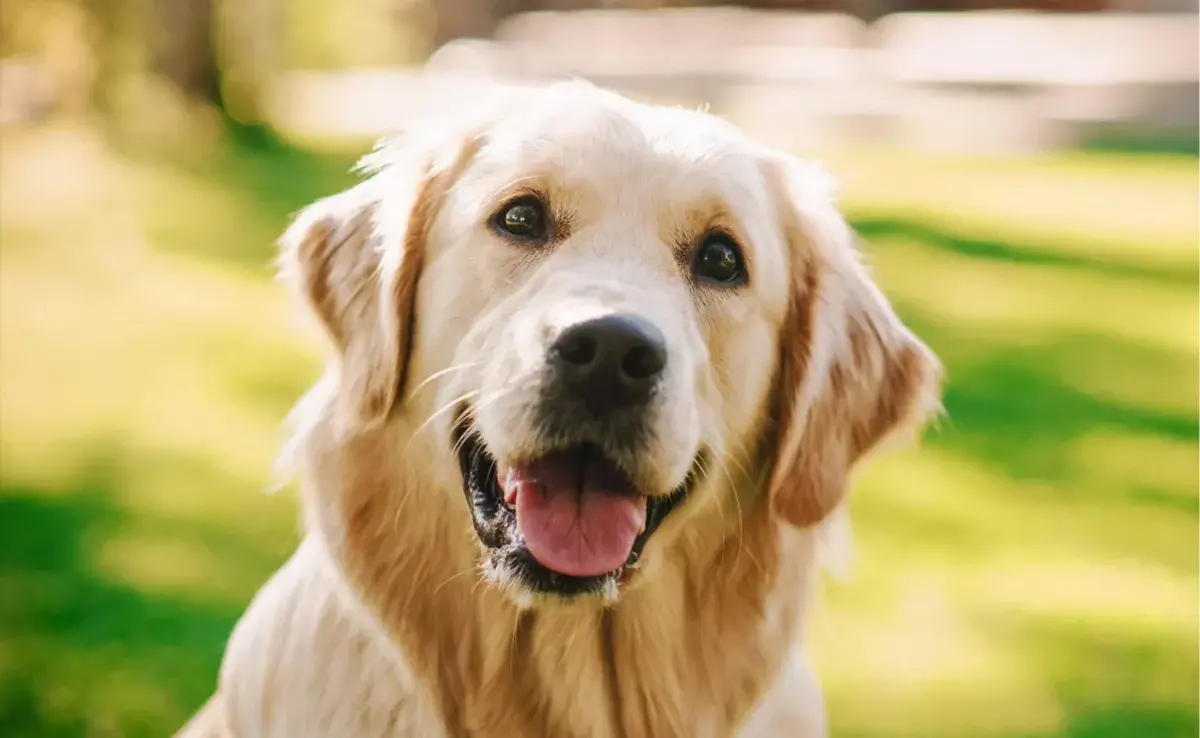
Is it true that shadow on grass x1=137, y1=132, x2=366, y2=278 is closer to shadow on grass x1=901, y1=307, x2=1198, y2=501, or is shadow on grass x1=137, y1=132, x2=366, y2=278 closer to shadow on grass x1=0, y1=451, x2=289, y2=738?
shadow on grass x1=0, y1=451, x2=289, y2=738

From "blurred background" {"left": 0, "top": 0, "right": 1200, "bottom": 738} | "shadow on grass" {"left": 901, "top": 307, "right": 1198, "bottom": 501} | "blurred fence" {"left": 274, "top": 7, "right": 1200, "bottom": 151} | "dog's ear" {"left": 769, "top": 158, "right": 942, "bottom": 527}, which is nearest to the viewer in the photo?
"dog's ear" {"left": 769, "top": 158, "right": 942, "bottom": 527}

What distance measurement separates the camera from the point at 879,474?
484 cm

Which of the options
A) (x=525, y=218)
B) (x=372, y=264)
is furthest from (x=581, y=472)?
(x=372, y=264)

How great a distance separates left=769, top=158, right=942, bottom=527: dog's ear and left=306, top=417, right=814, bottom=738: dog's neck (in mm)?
137

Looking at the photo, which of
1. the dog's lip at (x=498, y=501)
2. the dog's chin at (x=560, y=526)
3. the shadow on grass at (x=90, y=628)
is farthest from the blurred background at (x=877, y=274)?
the dog's chin at (x=560, y=526)

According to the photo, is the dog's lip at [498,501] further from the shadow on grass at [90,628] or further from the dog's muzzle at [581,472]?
the shadow on grass at [90,628]

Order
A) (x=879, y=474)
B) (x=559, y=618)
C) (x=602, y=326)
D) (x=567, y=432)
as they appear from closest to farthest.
Result: (x=602, y=326) < (x=567, y=432) < (x=559, y=618) < (x=879, y=474)

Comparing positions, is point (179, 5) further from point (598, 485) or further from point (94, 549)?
point (598, 485)

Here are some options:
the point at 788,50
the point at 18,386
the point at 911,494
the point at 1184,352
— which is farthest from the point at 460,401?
the point at 788,50

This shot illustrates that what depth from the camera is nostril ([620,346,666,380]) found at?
76.6 inches

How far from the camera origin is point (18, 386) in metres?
5.24

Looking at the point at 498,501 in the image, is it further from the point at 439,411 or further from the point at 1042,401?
the point at 1042,401

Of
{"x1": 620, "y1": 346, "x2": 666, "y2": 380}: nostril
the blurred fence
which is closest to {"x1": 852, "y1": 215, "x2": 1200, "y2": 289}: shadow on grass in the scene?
the blurred fence

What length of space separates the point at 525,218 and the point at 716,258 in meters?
0.38
